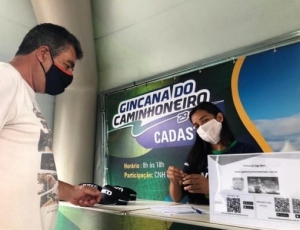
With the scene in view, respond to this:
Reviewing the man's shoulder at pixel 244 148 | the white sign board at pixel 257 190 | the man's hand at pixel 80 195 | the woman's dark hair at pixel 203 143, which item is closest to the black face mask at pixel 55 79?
the man's hand at pixel 80 195

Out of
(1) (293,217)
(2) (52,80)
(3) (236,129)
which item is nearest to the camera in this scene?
(1) (293,217)

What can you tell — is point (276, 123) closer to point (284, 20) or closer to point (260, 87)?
point (260, 87)

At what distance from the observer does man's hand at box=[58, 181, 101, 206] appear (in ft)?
3.89

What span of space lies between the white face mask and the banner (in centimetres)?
7

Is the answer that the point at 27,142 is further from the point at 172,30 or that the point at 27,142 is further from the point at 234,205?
the point at 172,30

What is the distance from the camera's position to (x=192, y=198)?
55.1 inches

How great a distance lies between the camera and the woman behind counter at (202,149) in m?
1.33

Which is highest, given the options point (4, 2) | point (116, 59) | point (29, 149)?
point (4, 2)

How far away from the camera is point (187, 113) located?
4.97 feet

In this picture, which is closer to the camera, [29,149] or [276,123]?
[29,149]

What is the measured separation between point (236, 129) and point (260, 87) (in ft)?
0.77

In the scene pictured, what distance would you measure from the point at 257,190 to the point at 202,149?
640mm

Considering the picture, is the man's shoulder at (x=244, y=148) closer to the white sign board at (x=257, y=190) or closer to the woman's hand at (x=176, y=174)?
the woman's hand at (x=176, y=174)

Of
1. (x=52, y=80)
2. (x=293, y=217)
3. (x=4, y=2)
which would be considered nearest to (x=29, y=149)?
(x=52, y=80)
